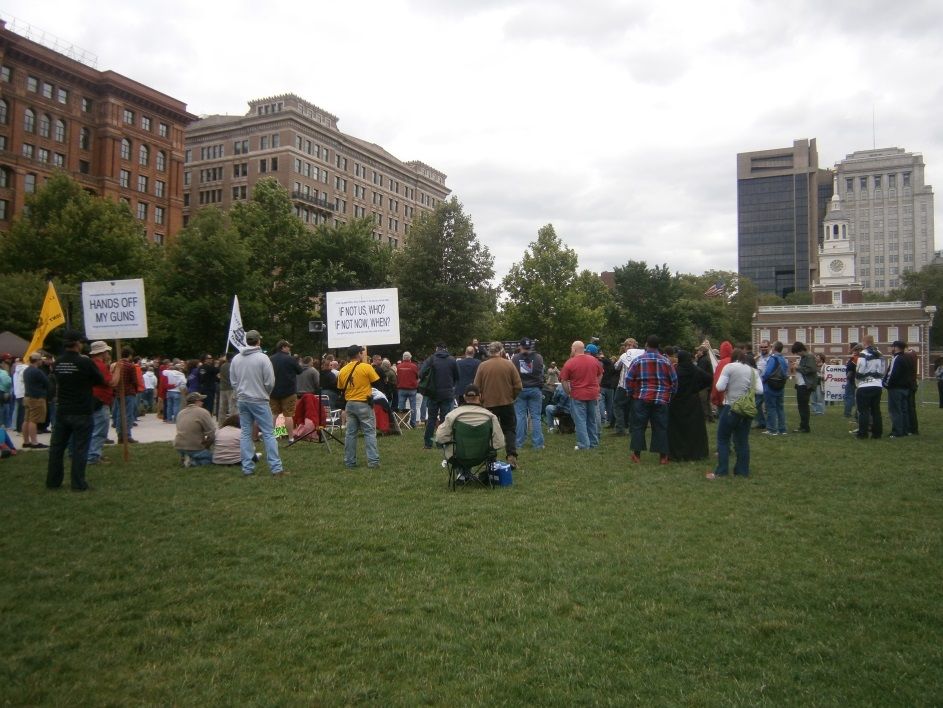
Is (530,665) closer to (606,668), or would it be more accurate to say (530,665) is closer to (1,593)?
(606,668)

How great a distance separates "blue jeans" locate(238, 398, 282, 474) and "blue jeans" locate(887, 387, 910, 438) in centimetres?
1218

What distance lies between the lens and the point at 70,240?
42156mm

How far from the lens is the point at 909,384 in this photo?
46.2ft

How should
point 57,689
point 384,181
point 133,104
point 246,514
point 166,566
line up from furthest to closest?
point 384,181 → point 133,104 → point 246,514 → point 166,566 → point 57,689

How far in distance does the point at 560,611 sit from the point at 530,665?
0.82m

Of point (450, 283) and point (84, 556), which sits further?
point (450, 283)

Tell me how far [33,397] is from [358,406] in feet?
25.7

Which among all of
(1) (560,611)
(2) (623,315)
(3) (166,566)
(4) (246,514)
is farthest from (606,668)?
(2) (623,315)

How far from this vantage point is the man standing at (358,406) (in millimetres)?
10781

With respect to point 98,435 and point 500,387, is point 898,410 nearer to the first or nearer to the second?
point 500,387

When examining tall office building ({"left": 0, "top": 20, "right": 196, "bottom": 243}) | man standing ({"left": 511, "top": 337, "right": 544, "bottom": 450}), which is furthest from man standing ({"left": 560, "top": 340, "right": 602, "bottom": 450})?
tall office building ({"left": 0, "top": 20, "right": 196, "bottom": 243})

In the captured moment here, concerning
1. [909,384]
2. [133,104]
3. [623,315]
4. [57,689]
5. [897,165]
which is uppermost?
[897,165]

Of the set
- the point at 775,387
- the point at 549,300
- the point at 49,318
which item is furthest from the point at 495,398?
the point at 549,300

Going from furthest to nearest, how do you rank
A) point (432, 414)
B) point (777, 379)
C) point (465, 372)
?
1. point (777, 379)
2. point (465, 372)
3. point (432, 414)
